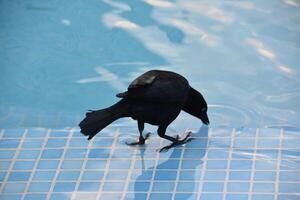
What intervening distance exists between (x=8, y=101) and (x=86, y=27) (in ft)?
4.43

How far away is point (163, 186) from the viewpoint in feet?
20.0

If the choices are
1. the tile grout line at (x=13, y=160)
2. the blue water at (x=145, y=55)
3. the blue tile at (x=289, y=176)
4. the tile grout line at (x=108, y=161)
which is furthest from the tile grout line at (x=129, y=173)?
the blue tile at (x=289, y=176)

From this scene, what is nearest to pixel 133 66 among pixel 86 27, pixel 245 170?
pixel 86 27

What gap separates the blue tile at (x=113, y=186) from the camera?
6.09 m

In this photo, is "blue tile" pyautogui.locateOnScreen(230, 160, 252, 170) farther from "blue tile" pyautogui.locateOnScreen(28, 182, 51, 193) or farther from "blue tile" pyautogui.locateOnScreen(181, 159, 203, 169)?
"blue tile" pyautogui.locateOnScreen(28, 182, 51, 193)

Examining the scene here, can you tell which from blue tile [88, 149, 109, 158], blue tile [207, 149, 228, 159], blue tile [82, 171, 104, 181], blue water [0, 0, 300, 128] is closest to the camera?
blue tile [82, 171, 104, 181]

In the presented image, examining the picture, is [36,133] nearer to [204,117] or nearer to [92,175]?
[92,175]

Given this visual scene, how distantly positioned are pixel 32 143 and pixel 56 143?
17cm

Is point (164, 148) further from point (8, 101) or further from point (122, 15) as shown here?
point (122, 15)

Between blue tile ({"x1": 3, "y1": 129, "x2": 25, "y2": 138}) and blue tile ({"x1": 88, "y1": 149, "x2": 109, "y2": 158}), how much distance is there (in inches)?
23.1

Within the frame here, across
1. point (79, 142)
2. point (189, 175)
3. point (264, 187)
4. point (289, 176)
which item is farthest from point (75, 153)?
point (289, 176)

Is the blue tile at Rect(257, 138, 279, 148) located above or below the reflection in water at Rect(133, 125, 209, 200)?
above

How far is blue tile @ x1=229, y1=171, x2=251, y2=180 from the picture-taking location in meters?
6.09

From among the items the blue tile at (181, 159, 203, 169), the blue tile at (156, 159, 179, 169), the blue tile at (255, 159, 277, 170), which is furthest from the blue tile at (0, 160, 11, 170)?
the blue tile at (255, 159, 277, 170)
